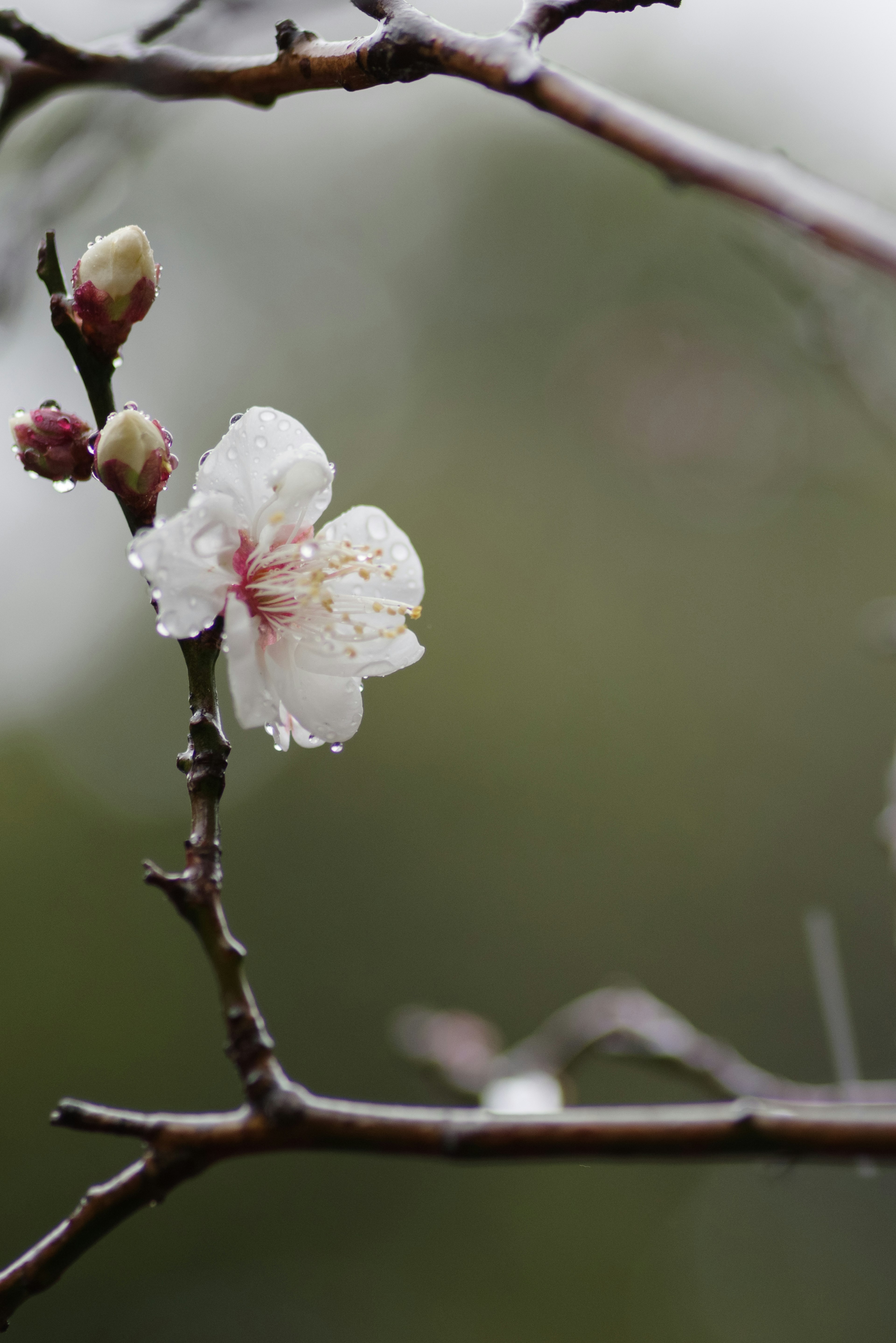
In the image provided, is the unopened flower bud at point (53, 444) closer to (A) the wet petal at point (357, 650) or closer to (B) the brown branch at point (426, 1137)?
(A) the wet petal at point (357, 650)

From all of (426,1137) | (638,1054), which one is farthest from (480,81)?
(638,1054)

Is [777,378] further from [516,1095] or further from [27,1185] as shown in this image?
[27,1185]

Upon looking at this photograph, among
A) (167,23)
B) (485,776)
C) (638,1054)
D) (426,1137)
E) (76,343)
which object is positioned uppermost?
(167,23)

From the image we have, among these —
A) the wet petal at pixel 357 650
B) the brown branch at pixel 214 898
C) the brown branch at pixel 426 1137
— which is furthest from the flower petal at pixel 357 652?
the brown branch at pixel 426 1137

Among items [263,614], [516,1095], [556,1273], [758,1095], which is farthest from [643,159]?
[556,1273]

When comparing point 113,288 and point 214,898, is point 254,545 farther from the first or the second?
point 214,898

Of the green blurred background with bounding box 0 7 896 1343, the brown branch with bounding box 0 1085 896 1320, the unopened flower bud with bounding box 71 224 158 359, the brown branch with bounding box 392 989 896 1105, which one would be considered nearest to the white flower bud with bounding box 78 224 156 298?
the unopened flower bud with bounding box 71 224 158 359
